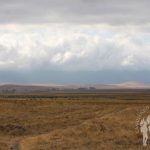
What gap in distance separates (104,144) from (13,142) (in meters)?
11.9

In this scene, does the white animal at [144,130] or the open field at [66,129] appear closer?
the white animal at [144,130]

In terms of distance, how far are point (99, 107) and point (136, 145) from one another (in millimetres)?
45530

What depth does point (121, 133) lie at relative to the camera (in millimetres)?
56719

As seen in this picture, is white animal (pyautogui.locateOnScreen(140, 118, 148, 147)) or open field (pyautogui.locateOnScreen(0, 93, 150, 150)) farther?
open field (pyautogui.locateOnScreen(0, 93, 150, 150))

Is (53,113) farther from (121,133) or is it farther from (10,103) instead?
(121,133)

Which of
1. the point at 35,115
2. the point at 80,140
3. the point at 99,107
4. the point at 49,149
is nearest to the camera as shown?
the point at 49,149

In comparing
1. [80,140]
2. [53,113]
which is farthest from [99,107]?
[80,140]

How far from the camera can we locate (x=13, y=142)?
5606cm

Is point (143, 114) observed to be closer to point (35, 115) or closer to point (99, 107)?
point (35, 115)

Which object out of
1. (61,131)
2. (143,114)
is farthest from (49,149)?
(143,114)

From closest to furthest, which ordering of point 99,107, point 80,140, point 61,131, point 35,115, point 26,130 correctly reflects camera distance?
point 80,140, point 61,131, point 26,130, point 35,115, point 99,107

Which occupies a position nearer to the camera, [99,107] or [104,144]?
[104,144]

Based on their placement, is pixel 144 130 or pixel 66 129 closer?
pixel 144 130

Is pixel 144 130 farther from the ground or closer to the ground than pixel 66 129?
farther from the ground
